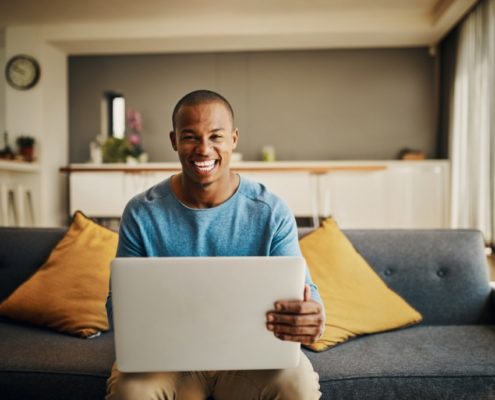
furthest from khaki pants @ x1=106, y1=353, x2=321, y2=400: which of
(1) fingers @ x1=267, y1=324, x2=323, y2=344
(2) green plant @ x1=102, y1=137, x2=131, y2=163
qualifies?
(2) green plant @ x1=102, y1=137, x2=131, y2=163

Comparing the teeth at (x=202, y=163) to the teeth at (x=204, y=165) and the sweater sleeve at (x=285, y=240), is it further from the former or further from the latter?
the sweater sleeve at (x=285, y=240)

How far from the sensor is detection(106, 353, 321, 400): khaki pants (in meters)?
1.08

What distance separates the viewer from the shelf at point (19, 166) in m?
4.46

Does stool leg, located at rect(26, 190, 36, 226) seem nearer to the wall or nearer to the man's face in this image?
the wall

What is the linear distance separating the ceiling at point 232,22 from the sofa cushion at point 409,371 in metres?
4.23

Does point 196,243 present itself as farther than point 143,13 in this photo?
No

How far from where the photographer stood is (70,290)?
5.52ft

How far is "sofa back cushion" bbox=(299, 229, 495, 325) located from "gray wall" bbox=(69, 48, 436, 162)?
4129mm

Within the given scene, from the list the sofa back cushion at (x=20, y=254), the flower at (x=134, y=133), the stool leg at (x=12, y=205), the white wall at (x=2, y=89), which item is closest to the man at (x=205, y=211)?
the sofa back cushion at (x=20, y=254)

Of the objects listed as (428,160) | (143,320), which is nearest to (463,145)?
(428,160)

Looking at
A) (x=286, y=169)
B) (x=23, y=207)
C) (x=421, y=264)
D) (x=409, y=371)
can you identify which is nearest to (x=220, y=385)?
(x=409, y=371)

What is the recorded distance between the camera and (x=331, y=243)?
70.5 inches

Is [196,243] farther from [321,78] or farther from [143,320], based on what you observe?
[321,78]

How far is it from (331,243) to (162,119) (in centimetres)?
466
